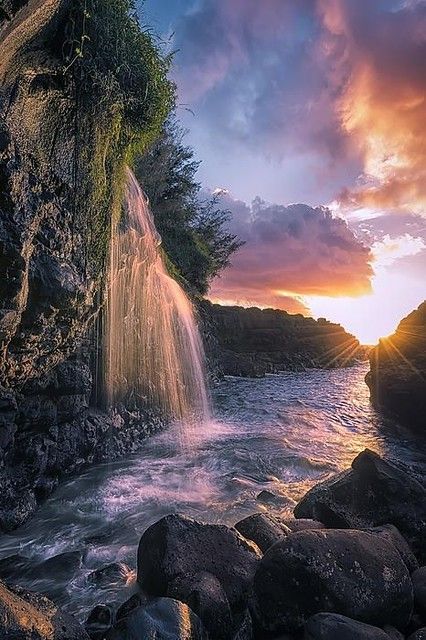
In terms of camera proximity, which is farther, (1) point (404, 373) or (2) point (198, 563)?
(1) point (404, 373)

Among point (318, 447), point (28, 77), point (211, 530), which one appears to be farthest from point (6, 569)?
point (318, 447)

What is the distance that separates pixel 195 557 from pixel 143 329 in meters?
8.25

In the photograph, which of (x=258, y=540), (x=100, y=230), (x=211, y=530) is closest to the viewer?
(x=211, y=530)

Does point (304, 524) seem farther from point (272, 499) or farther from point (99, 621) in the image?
point (99, 621)

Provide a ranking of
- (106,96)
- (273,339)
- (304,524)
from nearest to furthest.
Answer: (304,524), (106,96), (273,339)

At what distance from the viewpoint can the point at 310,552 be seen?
126 inches

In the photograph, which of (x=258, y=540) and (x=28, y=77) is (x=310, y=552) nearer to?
(x=258, y=540)

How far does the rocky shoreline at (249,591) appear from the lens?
2.57 meters

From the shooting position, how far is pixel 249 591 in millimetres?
3443

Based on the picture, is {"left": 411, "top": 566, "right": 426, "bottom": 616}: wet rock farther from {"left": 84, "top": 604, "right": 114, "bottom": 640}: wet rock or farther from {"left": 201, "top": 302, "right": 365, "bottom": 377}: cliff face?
{"left": 201, "top": 302, "right": 365, "bottom": 377}: cliff face

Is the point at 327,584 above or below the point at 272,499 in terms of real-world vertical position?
above

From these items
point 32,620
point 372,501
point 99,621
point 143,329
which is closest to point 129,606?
point 99,621

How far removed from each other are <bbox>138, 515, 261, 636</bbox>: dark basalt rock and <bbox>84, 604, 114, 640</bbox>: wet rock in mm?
448

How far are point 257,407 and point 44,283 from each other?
13.2 meters
